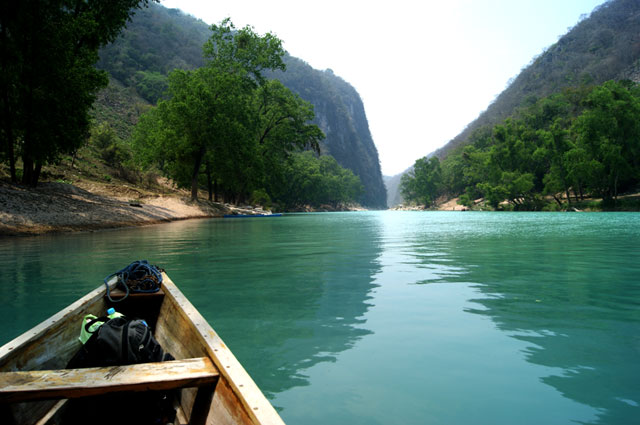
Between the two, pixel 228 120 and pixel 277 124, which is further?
pixel 277 124

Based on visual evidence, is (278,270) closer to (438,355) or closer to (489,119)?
(438,355)

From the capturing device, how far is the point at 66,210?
1948 centimetres

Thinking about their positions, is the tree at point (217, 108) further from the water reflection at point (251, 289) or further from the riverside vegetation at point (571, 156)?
the riverside vegetation at point (571, 156)

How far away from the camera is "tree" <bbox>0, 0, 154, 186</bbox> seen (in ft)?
57.4

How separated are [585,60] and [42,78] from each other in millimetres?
145427

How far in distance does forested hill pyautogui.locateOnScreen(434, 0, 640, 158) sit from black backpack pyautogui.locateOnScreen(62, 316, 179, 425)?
4650 inches

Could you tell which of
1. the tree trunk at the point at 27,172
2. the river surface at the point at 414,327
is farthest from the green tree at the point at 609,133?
the tree trunk at the point at 27,172

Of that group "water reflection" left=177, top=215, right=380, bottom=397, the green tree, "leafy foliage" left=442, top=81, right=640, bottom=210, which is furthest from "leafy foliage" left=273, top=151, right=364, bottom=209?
"water reflection" left=177, top=215, right=380, bottom=397

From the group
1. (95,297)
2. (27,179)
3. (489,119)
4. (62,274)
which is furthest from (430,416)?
(489,119)

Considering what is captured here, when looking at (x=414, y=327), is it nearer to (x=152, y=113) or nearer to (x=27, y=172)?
(x=27, y=172)

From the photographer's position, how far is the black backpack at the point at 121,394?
2.77 m

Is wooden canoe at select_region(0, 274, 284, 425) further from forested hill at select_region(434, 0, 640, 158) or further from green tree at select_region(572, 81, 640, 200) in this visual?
forested hill at select_region(434, 0, 640, 158)

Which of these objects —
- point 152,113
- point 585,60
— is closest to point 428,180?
point 585,60

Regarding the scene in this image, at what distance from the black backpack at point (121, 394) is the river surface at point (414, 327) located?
2.77 feet
